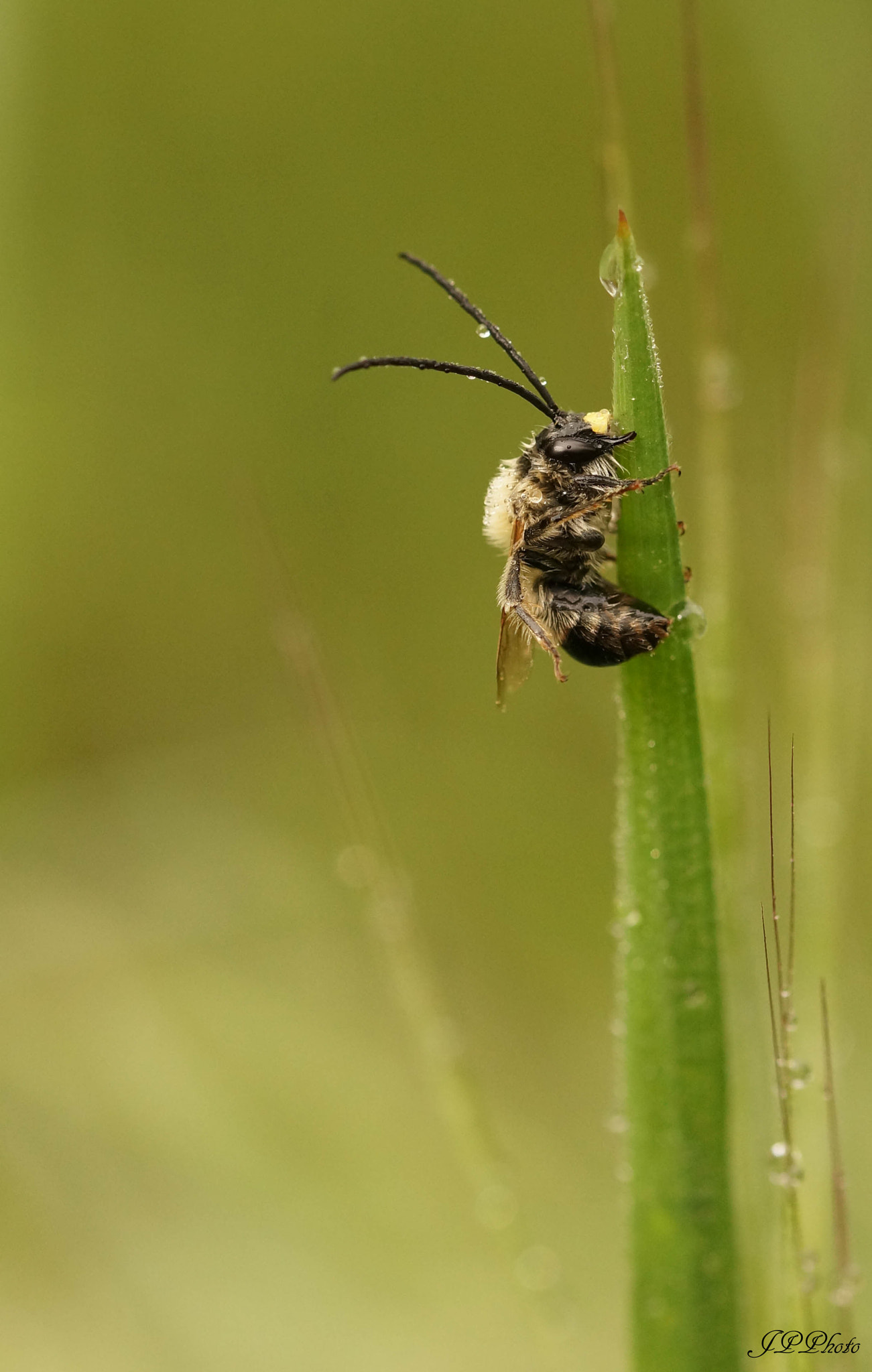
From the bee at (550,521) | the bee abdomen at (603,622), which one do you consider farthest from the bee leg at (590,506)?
the bee abdomen at (603,622)

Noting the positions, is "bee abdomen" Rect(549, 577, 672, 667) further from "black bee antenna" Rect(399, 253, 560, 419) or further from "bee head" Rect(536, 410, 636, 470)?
"black bee antenna" Rect(399, 253, 560, 419)

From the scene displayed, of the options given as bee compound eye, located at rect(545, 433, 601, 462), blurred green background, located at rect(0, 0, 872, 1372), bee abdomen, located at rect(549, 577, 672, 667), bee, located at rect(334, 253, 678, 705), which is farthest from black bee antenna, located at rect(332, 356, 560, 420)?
blurred green background, located at rect(0, 0, 872, 1372)

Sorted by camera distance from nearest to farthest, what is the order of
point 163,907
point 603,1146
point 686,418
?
point 603,1146 → point 163,907 → point 686,418

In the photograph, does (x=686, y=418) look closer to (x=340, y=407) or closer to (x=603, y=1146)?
(x=340, y=407)

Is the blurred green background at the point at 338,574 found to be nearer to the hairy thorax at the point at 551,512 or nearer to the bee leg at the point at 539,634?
the hairy thorax at the point at 551,512

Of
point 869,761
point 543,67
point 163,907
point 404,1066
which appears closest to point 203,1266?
point 404,1066

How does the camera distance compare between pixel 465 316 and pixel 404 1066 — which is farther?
pixel 465 316
